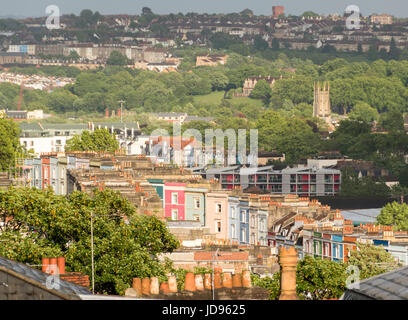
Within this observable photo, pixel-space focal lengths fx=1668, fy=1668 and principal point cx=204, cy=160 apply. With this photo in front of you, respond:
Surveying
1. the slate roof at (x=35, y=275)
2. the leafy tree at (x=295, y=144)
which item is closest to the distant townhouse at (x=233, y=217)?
the slate roof at (x=35, y=275)

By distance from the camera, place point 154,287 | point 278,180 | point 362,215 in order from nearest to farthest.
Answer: point 154,287
point 362,215
point 278,180

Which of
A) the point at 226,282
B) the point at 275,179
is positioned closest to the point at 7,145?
the point at 275,179

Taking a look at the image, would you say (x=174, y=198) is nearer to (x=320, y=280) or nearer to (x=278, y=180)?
(x=320, y=280)

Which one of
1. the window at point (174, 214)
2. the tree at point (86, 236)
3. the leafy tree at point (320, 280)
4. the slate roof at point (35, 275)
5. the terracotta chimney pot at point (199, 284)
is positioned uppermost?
the slate roof at point (35, 275)

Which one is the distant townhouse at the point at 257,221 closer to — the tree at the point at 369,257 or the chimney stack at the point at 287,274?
the tree at the point at 369,257
